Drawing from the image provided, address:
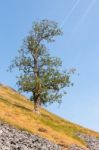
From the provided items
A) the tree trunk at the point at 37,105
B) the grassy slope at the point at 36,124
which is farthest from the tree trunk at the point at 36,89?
the grassy slope at the point at 36,124

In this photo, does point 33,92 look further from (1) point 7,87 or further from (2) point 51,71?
(1) point 7,87

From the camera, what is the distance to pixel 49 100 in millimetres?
86062

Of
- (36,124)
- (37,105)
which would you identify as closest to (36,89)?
(37,105)

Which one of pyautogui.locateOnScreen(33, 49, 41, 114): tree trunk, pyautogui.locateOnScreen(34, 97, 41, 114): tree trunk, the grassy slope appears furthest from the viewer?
pyautogui.locateOnScreen(33, 49, 41, 114): tree trunk

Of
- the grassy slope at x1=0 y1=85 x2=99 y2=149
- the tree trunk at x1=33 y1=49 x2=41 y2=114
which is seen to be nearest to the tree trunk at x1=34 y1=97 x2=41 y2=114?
the tree trunk at x1=33 y1=49 x2=41 y2=114

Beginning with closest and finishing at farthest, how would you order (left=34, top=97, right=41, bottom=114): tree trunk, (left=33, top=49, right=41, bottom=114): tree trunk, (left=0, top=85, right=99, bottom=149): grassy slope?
1. (left=0, top=85, right=99, bottom=149): grassy slope
2. (left=34, top=97, right=41, bottom=114): tree trunk
3. (left=33, top=49, right=41, bottom=114): tree trunk

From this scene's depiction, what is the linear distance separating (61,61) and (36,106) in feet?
36.0

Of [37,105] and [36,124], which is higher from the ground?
[37,105]

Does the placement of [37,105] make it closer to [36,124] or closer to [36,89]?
[36,89]

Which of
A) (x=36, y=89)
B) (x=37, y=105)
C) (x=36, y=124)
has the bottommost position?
(x=36, y=124)

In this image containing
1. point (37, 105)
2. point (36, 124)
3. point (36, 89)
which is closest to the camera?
point (36, 124)

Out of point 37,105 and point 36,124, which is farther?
point 37,105

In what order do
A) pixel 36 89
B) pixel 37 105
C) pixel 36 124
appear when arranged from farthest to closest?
pixel 36 89
pixel 37 105
pixel 36 124

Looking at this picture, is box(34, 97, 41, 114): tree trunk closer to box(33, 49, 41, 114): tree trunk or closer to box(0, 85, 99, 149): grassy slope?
box(33, 49, 41, 114): tree trunk
